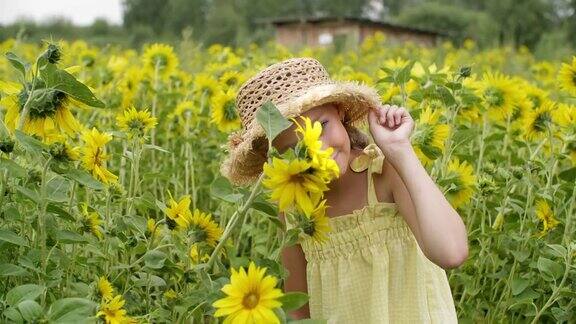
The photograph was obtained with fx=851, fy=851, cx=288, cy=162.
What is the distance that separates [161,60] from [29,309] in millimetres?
1520

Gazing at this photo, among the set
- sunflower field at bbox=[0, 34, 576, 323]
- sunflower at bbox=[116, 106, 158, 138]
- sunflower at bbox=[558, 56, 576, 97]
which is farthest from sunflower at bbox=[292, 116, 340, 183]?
sunflower at bbox=[558, 56, 576, 97]

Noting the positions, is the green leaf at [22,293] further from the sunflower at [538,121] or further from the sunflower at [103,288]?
the sunflower at [538,121]

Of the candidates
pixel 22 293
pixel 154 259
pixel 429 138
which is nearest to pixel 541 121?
pixel 429 138

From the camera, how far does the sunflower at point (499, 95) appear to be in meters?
1.85

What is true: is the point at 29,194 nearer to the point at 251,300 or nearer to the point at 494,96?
the point at 251,300

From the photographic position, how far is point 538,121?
1.76 meters

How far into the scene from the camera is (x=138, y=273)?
4.21 ft

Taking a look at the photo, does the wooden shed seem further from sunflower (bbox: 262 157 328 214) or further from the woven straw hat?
sunflower (bbox: 262 157 328 214)

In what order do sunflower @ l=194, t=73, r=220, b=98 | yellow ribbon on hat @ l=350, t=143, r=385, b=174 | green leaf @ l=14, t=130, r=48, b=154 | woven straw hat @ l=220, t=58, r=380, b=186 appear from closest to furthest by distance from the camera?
green leaf @ l=14, t=130, r=48, b=154
woven straw hat @ l=220, t=58, r=380, b=186
yellow ribbon on hat @ l=350, t=143, r=385, b=174
sunflower @ l=194, t=73, r=220, b=98

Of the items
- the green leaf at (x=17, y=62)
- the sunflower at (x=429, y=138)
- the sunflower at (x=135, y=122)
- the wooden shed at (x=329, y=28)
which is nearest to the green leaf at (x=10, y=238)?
the green leaf at (x=17, y=62)

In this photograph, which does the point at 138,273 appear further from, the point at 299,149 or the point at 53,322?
the point at 299,149

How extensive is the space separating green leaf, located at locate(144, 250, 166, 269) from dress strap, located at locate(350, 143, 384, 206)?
0.35 m

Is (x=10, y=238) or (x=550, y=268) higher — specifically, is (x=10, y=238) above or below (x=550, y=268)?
above

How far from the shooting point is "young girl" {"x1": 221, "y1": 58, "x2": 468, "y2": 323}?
1.27m
